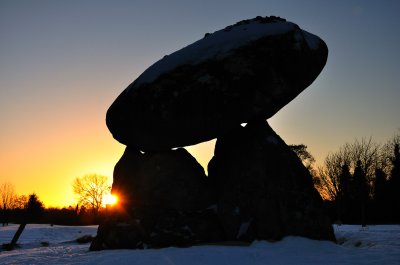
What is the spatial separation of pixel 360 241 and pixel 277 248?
2.23 m

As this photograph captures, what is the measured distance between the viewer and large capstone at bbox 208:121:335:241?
7.74 meters

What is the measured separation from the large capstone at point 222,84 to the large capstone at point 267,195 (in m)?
0.77

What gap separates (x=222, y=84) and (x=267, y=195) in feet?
8.25

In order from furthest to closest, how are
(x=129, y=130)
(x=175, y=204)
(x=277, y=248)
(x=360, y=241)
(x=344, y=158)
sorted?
(x=344, y=158) < (x=129, y=130) < (x=175, y=204) < (x=360, y=241) < (x=277, y=248)

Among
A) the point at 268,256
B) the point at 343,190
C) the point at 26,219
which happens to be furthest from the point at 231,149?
Answer: the point at 343,190

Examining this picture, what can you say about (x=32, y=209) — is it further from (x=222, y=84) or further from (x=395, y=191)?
(x=395, y=191)

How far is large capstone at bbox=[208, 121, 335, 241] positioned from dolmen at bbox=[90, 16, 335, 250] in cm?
2

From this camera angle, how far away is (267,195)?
7930 mm

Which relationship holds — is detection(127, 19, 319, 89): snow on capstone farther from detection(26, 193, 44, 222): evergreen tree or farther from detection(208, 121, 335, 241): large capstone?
detection(26, 193, 44, 222): evergreen tree

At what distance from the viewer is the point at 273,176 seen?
8133 mm

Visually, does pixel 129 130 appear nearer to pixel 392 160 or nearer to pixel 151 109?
pixel 151 109

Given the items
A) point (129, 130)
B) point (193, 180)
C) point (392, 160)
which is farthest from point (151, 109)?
point (392, 160)

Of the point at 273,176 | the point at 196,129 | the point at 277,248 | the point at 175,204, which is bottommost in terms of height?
the point at 277,248

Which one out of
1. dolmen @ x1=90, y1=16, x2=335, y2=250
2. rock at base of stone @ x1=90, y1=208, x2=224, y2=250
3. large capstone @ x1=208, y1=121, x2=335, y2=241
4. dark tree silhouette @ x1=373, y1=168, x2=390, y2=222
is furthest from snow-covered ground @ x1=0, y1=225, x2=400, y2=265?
dark tree silhouette @ x1=373, y1=168, x2=390, y2=222
